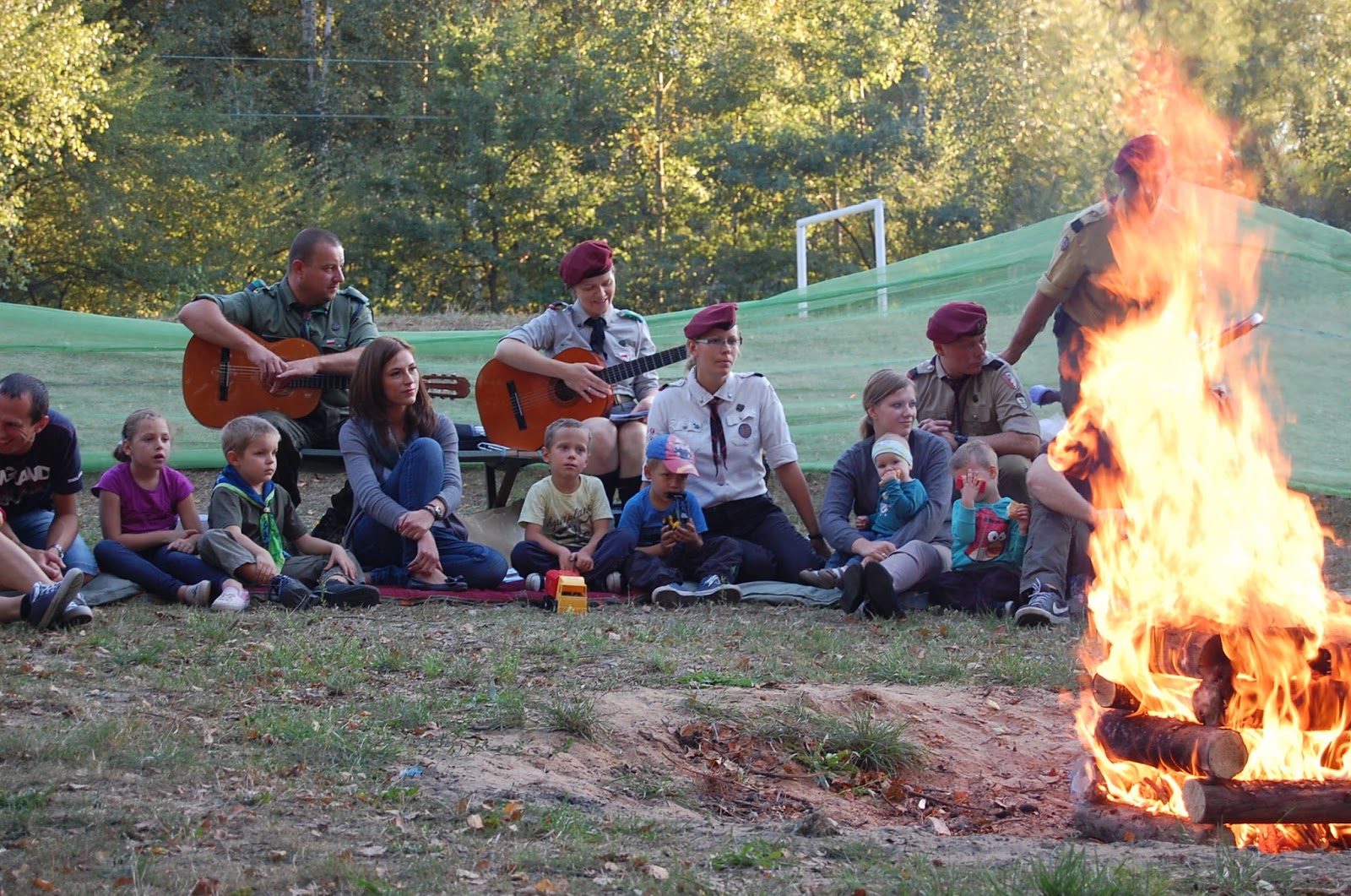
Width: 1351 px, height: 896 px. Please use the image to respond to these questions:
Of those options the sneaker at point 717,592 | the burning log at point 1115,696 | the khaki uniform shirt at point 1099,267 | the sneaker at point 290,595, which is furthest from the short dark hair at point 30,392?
the khaki uniform shirt at point 1099,267

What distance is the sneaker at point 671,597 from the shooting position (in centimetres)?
635

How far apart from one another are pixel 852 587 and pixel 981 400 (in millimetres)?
1388

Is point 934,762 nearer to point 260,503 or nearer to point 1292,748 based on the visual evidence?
point 1292,748

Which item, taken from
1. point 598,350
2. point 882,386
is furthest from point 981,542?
point 598,350

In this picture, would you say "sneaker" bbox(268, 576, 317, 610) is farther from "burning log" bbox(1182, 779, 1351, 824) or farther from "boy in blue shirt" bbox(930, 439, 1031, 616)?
"burning log" bbox(1182, 779, 1351, 824)

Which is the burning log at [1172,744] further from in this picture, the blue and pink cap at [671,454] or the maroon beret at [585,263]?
the maroon beret at [585,263]

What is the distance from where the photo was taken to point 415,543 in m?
6.54

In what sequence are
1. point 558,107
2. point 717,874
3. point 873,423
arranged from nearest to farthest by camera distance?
point 717,874
point 873,423
point 558,107

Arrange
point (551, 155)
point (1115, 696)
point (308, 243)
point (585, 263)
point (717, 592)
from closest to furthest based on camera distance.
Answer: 1. point (1115, 696)
2. point (717, 592)
3. point (308, 243)
4. point (585, 263)
5. point (551, 155)

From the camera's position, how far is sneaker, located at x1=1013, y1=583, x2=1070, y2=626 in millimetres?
5883

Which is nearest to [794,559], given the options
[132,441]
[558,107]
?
[132,441]

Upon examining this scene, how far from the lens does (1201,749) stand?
354 centimetres

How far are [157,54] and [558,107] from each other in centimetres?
699

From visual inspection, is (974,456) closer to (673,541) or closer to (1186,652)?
(673,541)
